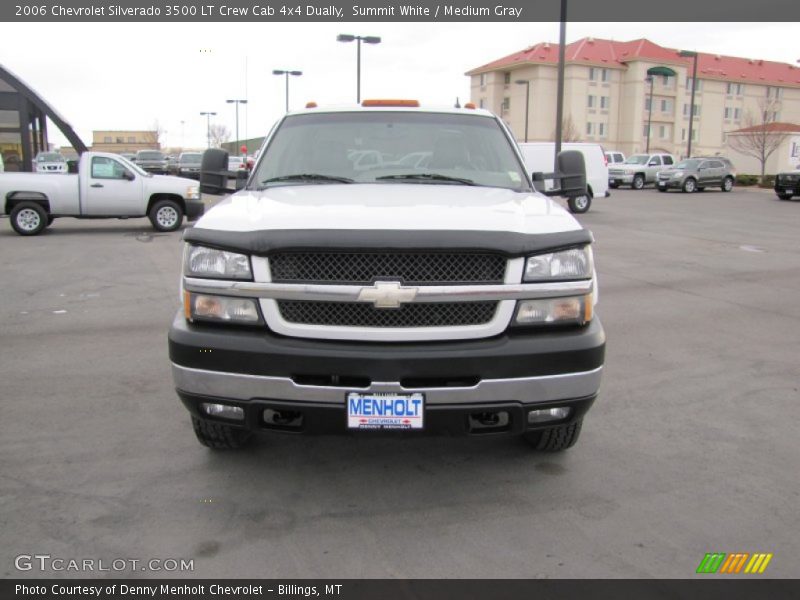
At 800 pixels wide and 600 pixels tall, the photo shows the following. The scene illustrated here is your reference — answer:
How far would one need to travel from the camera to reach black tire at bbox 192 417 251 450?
374 centimetres

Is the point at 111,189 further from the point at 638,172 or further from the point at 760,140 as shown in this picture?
the point at 760,140

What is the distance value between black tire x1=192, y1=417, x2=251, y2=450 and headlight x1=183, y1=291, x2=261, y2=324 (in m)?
0.67

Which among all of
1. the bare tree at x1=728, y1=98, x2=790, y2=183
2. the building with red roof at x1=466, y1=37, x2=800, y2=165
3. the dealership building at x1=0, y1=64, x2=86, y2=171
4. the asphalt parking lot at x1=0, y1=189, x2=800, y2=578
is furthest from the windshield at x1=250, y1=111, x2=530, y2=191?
the building with red roof at x1=466, y1=37, x2=800, y2=165

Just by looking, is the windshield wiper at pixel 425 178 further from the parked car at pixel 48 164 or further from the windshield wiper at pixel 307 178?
the parked car at pixel 48 164

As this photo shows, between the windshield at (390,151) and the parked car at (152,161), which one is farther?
the parked car at (152,161)

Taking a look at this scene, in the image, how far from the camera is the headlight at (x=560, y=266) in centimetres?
322

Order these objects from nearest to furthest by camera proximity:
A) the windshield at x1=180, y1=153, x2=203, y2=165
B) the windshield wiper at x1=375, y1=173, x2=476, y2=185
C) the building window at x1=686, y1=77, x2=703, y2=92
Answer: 1. the windshield wiper at x1=375, y1=173, x2=476, y2=185
2. the windshield at x1=180, y1=153, x2=203, y2=165
3. the building window at x1=686, y1=77, x2=703, y2=92

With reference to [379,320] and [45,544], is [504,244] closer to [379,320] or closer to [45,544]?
[379,320]

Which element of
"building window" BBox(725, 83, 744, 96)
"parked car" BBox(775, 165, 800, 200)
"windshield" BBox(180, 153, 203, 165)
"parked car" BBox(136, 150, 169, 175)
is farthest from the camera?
"building window" BBox(725, 83, 744, 96)

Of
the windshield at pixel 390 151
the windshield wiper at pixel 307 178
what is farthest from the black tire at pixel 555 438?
the windshield wiper at pixel 307 178

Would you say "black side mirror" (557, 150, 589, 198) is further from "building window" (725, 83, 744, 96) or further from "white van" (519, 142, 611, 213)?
"building window" (725, 83, 744, 96)

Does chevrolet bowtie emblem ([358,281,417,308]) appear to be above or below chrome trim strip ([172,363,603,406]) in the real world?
above

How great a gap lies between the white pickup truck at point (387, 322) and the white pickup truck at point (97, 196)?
13.6 meters

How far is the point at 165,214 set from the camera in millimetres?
16203
